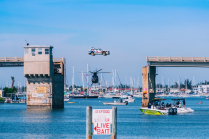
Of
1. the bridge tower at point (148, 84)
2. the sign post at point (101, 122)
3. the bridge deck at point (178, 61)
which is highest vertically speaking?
the bridge deck at point (178, 61)

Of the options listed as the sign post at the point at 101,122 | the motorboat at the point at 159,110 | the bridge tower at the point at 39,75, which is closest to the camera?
the sign post at the point at 101,122

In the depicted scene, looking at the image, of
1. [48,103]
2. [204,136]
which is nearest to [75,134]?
[204,136]

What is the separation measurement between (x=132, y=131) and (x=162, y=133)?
13.3 feet

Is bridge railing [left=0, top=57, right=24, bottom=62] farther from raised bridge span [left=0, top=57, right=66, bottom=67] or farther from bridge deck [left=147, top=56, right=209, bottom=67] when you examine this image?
bridge deck [left=147, top=56, right=209, bottom=67]

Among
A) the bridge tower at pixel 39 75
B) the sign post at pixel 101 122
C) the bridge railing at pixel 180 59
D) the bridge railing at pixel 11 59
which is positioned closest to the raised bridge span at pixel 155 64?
the bridge railing at pixel 180 59

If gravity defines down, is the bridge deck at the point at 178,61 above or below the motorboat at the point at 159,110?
above

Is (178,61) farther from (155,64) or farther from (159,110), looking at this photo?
(159,110)

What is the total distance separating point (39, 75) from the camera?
99.1m

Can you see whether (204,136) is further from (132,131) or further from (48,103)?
(48,103)

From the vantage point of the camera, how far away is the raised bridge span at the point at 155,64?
104m

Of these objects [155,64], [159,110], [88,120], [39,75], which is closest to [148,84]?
[155,64]

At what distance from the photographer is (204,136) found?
181 feet

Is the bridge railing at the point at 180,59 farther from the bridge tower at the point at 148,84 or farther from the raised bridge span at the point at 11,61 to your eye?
the raised bridge span at the point at 11,61

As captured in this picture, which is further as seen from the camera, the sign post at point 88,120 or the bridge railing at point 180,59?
the bridge railing at point 180,59
